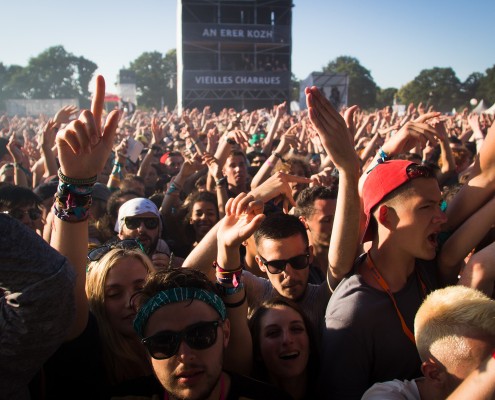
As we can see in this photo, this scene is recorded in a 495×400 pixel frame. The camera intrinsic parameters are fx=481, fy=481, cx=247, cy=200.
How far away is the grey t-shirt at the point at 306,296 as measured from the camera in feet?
8.71

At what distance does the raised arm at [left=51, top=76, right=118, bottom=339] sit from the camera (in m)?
1.84

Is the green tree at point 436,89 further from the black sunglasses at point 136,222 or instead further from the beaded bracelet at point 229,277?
the beaded bracelet at point 229,277

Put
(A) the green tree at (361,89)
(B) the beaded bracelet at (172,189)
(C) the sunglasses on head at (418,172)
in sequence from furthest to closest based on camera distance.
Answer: (A) the green tree at (361,89) < (B) the beaded bracelet at (172,189) < (C) the sunglasses on head at (418,172)

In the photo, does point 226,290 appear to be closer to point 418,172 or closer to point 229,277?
point 229,277

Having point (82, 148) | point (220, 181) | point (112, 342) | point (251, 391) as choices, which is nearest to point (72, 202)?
point (82, 148)

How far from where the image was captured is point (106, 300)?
A: 235cm

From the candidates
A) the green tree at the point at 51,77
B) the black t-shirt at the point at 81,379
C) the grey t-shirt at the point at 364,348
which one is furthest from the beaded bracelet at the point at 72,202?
the green tree at the point at 51,77

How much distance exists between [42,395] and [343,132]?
5.32 feet

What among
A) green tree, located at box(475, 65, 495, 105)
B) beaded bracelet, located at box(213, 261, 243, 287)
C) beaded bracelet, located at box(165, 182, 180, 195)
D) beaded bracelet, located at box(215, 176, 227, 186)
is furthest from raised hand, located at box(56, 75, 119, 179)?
green tree, located at box(475, 65, 495, 105)

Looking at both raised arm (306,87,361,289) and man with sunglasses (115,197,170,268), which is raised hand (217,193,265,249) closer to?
raised arm (306,87,361,289)

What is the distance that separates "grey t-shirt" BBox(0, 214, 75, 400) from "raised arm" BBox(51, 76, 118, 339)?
456mm

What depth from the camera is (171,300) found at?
187cm

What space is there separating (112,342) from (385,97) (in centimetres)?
5479

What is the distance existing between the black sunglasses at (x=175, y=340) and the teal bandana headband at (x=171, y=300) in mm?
90
